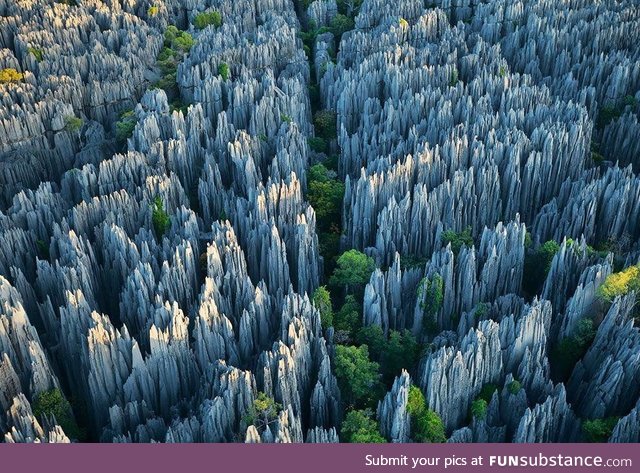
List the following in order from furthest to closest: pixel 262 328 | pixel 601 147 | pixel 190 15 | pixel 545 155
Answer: pixel 190 15 → pixel 601 147 → pixel 545 155 → pixel 262 328

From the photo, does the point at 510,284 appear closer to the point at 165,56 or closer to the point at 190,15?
the point at 165,56

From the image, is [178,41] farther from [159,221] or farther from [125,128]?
[159,221]

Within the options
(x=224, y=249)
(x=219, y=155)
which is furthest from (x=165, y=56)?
(x=224, y=249)

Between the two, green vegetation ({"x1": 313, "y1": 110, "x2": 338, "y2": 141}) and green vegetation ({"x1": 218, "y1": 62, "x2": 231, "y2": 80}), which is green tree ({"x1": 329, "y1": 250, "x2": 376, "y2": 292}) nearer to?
green vegetation ({"x1": 313, "y1": 110, "x2": 338, "y2": 141})

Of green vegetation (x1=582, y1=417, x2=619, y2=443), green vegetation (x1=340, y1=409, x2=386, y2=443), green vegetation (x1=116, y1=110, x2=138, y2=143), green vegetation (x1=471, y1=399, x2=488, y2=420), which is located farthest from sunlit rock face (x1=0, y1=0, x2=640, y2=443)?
green vegetation (x1=340, y1=409, x2=386, y2=443)

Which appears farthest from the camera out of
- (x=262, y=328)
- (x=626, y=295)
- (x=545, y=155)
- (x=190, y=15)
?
(x=190, y=15)

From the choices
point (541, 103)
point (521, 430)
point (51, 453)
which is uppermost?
point (541, 103)

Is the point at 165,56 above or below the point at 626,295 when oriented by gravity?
above

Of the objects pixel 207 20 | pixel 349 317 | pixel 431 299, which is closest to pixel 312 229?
pixel 349 317
